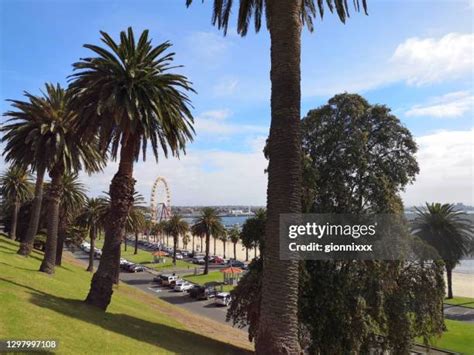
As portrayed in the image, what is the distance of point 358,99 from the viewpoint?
2377cm

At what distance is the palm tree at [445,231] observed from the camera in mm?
49750

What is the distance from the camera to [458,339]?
30641 millimetres

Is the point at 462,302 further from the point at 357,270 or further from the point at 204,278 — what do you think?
the point at 357,270

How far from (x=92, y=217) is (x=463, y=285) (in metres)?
59.9

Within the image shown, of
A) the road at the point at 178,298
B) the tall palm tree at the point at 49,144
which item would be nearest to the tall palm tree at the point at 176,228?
the road at the point at 178,298

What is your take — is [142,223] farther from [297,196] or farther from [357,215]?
[297,196]

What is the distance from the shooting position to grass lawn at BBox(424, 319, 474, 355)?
1106 inches

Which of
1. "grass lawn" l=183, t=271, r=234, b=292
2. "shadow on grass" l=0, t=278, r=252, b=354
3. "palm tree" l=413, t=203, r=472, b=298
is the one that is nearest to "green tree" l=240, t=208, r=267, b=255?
"shadow on grass" l=0, t=278, r=252, b=354

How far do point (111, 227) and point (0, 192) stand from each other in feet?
146

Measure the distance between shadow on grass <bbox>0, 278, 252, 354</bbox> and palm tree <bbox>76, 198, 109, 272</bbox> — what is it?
32333 mm

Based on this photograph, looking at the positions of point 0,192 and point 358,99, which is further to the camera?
point 0,192

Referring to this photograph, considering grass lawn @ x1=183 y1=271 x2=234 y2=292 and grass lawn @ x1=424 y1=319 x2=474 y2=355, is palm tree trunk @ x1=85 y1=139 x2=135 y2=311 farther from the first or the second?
grass lawn @ x1=183 y1=271 x2=234 y2=292

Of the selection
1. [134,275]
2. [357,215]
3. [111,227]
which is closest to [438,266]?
[357,215]

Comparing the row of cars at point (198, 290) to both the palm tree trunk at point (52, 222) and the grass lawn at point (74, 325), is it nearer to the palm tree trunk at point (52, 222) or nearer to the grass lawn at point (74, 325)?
the palm tree trunk at point (52, 222)
